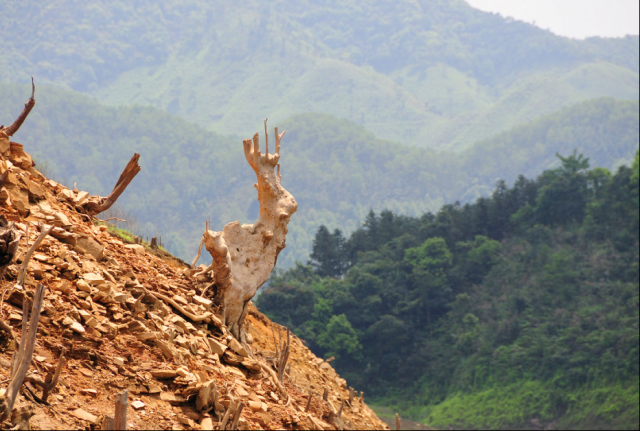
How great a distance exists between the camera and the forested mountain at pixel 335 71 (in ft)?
450

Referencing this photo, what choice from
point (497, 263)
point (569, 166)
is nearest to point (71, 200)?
point (497, 263)

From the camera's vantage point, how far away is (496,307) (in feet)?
135

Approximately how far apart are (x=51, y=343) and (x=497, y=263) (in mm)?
40521

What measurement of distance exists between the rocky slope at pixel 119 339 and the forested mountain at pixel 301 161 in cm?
7636

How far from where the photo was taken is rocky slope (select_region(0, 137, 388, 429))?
534cm

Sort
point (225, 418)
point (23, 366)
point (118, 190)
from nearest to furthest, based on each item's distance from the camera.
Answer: point (23, 366), point (225, 418), point (118, 190)

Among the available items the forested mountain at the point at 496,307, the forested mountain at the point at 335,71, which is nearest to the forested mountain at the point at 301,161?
the forested mountain at the point at 335,71

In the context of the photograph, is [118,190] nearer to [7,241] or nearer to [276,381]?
[276,381]

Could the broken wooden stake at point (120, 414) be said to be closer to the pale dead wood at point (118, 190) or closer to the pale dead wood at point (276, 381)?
the pale dead wood at point (276, 381)

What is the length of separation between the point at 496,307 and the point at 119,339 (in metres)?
37.4

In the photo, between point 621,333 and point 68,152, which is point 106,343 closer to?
point 621,333

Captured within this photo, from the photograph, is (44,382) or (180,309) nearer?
(44,382)

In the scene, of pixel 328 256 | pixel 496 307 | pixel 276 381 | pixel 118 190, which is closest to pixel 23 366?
pixel 276 381

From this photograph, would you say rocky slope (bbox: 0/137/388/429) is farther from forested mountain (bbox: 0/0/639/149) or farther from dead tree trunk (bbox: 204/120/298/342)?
forested mountain (bbox: 0/0/639/149)
